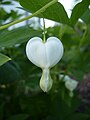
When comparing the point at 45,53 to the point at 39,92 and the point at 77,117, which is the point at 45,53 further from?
the point at 39,92

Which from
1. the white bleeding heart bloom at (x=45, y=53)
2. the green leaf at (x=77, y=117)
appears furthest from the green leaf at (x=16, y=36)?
the green leaf at (x=77, y=117)

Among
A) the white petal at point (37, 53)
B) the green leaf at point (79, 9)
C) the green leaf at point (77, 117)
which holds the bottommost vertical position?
the green leaf at point (77, 117)

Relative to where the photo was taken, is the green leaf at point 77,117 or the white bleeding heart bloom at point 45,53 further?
the green leaf at point 77,117

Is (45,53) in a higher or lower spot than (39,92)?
higher

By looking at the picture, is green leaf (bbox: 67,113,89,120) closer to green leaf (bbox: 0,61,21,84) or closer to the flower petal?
green leaf (bbox: 0,61,21,84)

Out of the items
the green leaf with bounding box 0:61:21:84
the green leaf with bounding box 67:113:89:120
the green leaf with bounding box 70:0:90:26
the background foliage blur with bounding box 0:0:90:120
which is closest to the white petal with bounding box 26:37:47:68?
the green leaf with bounding box 70:0:90:26

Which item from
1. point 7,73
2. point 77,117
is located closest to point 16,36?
point 7,73

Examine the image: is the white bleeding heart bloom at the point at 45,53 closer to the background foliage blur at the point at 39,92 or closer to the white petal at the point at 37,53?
the white petal at the point at 37,53
